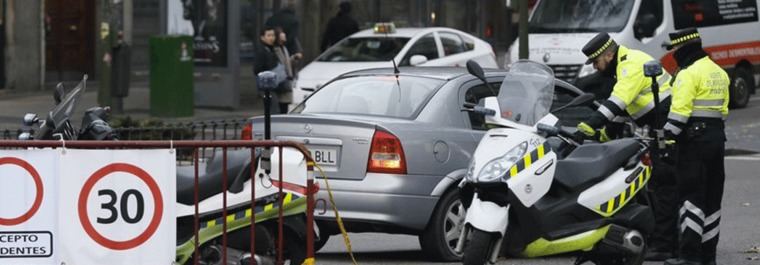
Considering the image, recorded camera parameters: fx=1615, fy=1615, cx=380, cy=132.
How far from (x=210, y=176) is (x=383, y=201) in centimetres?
239

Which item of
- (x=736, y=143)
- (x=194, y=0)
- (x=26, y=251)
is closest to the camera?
(x=26, y=251)

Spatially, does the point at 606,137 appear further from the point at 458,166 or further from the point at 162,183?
the point at 162,183

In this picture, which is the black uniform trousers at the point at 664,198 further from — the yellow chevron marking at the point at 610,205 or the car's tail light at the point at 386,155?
the car's tail light at the point at 386,155

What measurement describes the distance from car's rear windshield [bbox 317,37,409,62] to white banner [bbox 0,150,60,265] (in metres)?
15.1

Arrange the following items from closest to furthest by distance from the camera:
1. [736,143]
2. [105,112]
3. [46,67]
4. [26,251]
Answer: [26,251], [105,112], [736,143], [46,67]

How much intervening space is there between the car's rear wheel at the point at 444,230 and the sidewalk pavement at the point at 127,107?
11.1 m

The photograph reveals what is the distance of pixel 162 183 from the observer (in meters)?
7.81

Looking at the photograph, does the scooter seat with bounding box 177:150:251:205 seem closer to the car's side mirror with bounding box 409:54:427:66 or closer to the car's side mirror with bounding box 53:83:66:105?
the car's side mirror with bounding box 53:83:66:105

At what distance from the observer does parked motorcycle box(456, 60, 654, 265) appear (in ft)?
28.4

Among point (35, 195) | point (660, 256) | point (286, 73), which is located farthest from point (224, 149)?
point (286, 73)

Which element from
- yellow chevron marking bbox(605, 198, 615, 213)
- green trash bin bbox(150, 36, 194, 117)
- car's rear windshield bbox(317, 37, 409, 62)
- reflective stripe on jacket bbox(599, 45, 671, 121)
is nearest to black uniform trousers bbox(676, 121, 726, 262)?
reflective stripe on jacket bbox(599, 45, 671, 121)

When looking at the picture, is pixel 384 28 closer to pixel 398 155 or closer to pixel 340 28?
pixel 340 28

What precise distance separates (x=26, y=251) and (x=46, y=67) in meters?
19.1

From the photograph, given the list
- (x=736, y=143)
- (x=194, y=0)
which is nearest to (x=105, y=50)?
(x=194, y=0)
